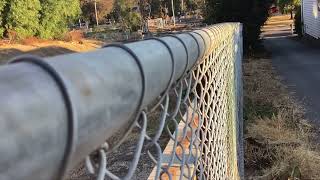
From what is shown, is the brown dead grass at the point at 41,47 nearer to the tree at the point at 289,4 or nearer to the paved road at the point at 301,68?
the paved road at the point at 301,68

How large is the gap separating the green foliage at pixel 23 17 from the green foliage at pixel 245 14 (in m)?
20.0

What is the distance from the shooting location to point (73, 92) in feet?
2.29

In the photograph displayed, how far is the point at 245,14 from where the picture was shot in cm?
2448

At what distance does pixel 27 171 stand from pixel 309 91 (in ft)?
46.7

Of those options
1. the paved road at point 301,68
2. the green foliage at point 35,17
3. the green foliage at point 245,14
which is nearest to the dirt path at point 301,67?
Answer: the paved road at point 301,68

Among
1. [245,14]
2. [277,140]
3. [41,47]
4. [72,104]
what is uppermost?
[72,104]

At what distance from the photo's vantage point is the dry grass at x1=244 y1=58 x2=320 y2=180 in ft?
23.3

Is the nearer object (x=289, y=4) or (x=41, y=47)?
(x=41, y=47)

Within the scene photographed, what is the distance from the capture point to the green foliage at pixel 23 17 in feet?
135

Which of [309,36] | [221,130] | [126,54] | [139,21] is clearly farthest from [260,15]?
[139,21]

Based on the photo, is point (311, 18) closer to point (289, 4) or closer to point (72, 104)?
point (72, 104)

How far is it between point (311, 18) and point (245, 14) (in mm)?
6398

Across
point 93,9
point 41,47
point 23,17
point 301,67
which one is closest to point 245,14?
point 301,67

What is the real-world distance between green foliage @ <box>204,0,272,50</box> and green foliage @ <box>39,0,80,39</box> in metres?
24.1
